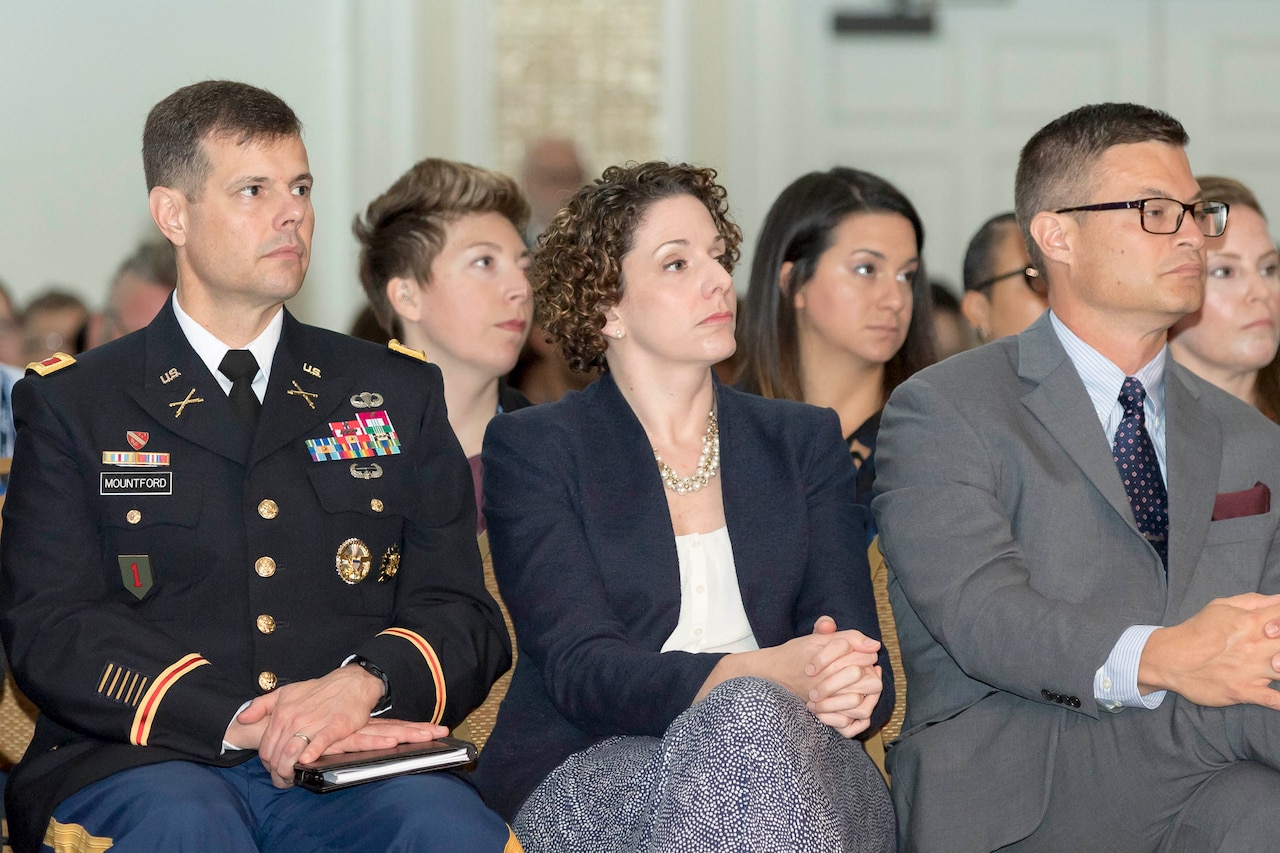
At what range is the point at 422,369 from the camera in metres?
2.54

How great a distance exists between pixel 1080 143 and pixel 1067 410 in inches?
19.3

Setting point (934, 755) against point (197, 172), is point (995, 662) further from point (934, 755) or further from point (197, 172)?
point (197, 172)

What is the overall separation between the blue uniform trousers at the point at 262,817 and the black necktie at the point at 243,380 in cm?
56

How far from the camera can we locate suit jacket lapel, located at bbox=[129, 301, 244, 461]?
227cm

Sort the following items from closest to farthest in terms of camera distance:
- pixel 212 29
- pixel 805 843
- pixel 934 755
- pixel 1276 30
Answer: pixel 805 843 < pixel 934 755 < pixel 212 29 < pixel 1276 30

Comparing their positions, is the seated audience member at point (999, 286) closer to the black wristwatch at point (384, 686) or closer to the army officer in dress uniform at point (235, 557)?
the army officer in dress uniform at point (235, 557)

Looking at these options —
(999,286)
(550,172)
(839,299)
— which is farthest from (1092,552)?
(550,172)

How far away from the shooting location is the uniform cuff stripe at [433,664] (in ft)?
7.32

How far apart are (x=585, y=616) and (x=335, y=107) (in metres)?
4.40

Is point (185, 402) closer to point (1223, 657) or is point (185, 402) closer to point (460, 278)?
point (460, 278)

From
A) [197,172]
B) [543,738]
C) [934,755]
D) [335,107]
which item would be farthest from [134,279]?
[934,755]

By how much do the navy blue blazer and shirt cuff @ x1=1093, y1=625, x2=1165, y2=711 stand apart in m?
0.34

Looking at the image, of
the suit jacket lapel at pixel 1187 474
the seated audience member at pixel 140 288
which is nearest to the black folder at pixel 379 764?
the suit jacket lapel at pixel 1187 474

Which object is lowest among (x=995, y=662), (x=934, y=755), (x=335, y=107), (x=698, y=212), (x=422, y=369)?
(x=934, y=755)
